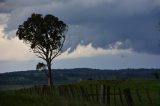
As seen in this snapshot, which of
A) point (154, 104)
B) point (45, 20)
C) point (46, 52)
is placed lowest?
point (154, 104)

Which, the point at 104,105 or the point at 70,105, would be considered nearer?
the point at 70,105

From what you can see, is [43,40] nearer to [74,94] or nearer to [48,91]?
[48,91]

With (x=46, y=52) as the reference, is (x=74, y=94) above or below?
below

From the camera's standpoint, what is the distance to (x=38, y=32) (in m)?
89.2

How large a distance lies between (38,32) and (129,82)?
56.9 ft

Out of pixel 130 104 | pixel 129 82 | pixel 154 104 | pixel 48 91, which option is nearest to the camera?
pixel 130 104

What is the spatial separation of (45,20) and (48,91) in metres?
39.6

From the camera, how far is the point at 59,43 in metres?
89.9

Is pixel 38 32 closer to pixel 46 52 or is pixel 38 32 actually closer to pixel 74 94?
pixel 46 52

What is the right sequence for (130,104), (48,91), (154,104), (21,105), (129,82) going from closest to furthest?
(21,105)
(130,104)
(154,104)
(48,91)
(129,82)

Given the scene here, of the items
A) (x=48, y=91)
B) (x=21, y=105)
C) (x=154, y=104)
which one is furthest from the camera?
(x=48, y=91)

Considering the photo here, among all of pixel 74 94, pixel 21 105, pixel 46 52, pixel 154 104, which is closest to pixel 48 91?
pixel 74 94

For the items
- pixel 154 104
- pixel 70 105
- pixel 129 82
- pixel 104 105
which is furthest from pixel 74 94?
pixel 129 82

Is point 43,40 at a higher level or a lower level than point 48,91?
higher
